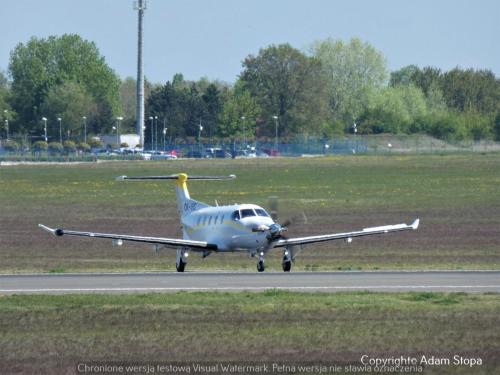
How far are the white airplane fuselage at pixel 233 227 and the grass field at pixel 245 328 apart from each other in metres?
6.94

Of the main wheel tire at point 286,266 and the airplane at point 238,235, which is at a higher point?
the airplane at point 238,235

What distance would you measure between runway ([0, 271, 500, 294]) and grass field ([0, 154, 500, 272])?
3.89 m

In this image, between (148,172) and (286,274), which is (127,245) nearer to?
(286,274)

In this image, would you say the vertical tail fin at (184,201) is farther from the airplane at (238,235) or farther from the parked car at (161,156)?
the parked car at (161,156)

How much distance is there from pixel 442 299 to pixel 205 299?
521 centimetres

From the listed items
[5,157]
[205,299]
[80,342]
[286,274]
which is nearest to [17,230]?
[286,274]

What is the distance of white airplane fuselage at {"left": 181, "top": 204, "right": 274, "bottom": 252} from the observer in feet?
123

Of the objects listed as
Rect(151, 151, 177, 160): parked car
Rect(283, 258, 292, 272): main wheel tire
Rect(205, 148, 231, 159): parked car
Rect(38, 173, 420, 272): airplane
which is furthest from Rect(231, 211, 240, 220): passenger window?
Rect(205, 148, 231, 159): parked car

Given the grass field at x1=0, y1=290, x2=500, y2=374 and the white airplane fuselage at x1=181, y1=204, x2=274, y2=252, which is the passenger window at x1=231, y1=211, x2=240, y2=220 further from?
the grass field at x1=0, y1=290, x2=500, y2=374

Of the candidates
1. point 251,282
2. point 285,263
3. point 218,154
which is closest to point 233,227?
point 285,263

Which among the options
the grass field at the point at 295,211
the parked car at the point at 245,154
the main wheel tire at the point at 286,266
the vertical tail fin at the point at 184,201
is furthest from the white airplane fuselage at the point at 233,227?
the parked car at the point at 245,154

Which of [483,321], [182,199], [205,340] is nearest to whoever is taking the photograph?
[205,340]

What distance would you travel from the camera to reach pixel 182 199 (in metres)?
42.9

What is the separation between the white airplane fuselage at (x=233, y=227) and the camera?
1479 inches
